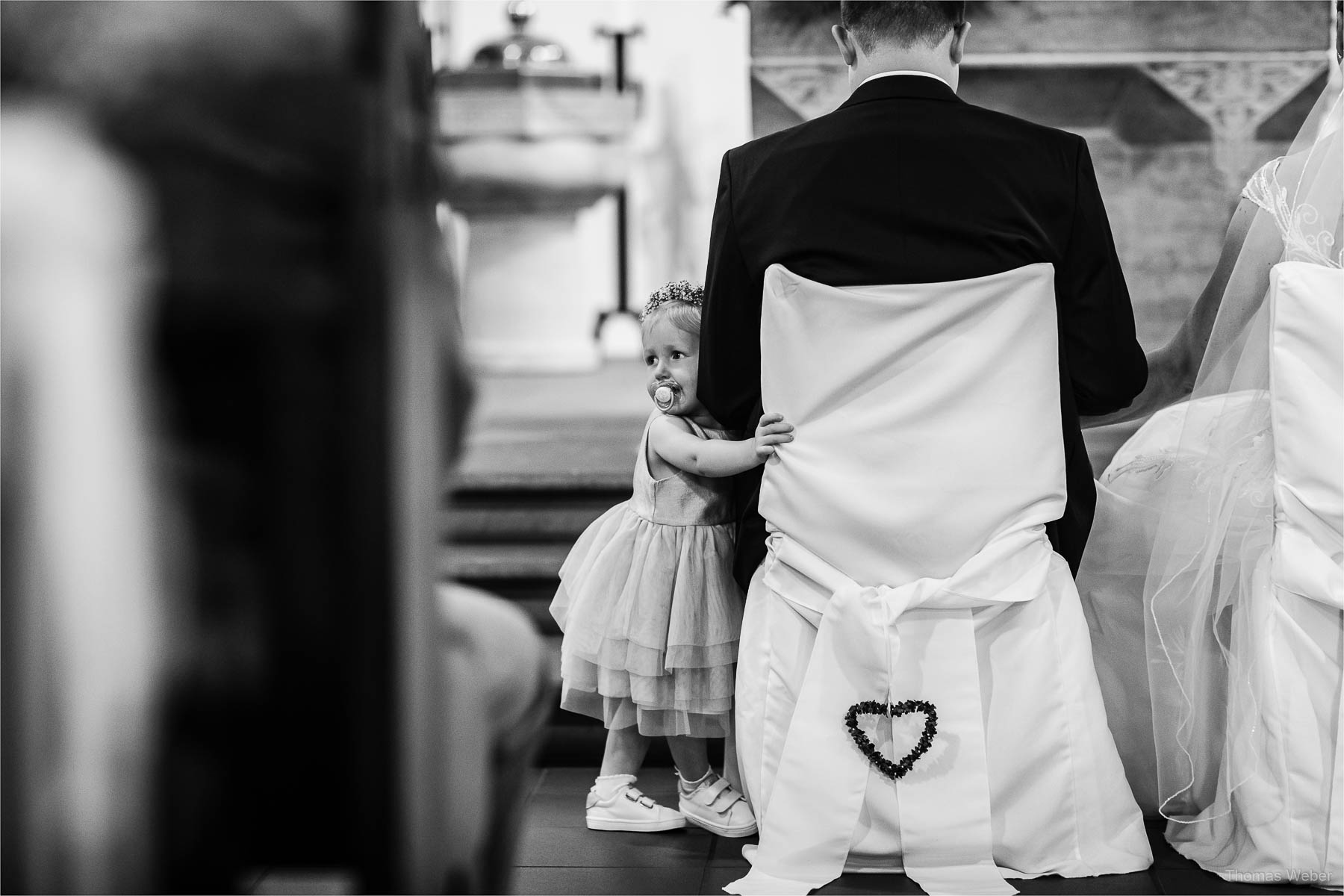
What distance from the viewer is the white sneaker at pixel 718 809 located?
2.55 meters

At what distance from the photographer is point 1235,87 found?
4.22 metres

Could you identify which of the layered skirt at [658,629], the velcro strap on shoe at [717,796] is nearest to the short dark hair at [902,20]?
the layered skirt at [658,629]

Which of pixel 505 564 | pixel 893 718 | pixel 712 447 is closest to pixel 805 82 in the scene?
pixel 505 564

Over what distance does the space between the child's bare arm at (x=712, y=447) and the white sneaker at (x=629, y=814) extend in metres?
0.66

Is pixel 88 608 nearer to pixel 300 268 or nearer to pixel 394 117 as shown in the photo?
pixel 300 268

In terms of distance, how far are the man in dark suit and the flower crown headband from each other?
207mm

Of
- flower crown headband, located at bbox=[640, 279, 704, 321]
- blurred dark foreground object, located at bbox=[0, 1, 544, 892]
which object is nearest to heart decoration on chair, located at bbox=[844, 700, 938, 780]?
flower crown headband, located at bbox=[640, 279, 704, 321]

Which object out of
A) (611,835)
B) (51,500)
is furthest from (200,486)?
(611,835)

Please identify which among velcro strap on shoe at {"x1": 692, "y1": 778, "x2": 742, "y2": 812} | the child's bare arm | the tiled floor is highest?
the child's bare arm

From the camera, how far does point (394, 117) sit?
778mm

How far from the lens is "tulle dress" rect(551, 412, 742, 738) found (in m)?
2.54

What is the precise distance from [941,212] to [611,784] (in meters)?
1.29

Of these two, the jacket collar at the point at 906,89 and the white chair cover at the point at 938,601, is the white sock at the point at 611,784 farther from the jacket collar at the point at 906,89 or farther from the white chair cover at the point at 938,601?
the jacket collar at the point at 906,89

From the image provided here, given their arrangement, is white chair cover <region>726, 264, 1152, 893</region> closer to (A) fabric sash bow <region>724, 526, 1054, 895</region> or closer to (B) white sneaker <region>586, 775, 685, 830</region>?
(A) fabric sash bow <region>724, 526, 1054, 895</region>
